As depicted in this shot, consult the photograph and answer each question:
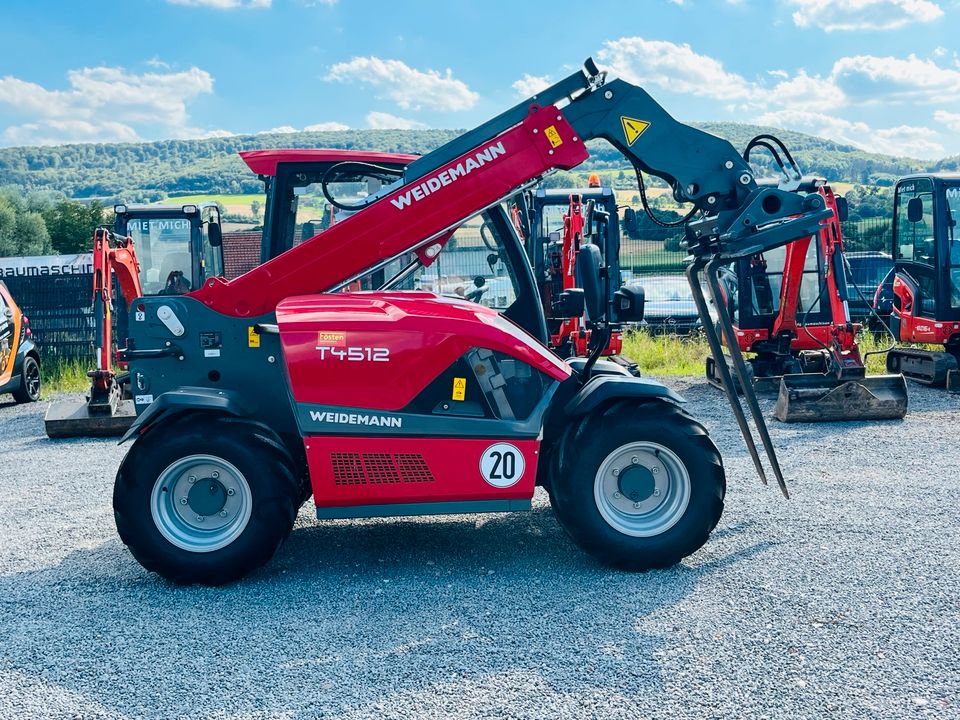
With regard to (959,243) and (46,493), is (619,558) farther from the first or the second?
(959,243)

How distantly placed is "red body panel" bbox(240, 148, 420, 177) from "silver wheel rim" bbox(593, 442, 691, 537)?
8.54ft

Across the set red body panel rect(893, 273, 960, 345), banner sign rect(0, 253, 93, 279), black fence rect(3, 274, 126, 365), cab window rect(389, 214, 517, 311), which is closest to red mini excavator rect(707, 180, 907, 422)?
red body panel rect(893, 273, 960, 345)

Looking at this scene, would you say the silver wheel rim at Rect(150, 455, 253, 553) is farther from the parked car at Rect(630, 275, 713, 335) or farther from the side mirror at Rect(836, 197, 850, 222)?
the parked car at Rect(630, 275, 713, 335)

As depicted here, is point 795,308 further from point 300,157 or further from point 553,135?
point 300,157

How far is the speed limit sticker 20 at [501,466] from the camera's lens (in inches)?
215

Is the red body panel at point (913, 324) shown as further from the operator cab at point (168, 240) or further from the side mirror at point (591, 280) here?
the operator cab at point (168, 240)

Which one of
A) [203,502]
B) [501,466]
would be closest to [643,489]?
[501,466]

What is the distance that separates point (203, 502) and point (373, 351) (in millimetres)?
1318

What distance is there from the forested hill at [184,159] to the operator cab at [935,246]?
45147mm

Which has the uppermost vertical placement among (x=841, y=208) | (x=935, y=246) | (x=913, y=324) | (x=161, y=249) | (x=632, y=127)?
(x=841, y=208)

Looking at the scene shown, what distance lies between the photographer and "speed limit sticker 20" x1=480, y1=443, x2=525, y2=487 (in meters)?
5.46

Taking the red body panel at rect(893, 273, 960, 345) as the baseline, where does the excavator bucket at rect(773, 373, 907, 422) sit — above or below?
below

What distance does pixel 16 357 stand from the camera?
1377 cm

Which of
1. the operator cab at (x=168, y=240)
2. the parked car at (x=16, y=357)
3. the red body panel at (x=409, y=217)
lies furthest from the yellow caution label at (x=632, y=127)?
the parked car at (x=16, y=357)
